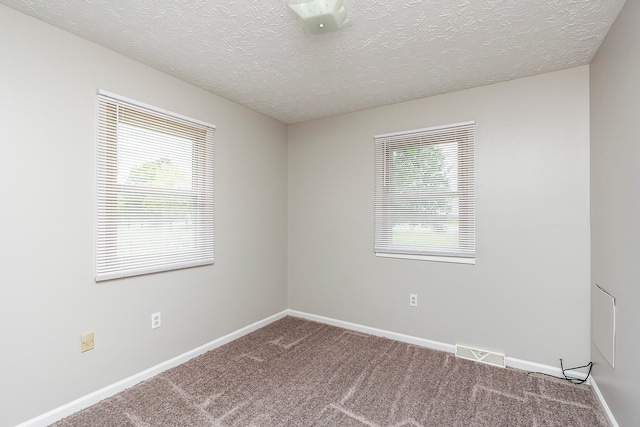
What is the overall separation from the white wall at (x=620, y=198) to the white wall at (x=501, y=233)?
195 millimetres

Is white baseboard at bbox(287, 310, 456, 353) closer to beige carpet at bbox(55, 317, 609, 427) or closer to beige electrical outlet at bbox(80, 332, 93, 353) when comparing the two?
beige carpet at bbox(55, 317, 609, 427)

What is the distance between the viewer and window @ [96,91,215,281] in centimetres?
217

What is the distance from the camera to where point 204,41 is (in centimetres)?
205

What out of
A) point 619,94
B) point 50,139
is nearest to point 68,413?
point 50,139

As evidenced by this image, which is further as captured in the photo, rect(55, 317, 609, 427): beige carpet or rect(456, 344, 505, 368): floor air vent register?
rect(456, 344, 505, 368): floor air vent register

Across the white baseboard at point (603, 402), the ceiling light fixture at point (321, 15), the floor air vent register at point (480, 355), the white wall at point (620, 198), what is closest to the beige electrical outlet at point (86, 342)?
the ceiling light fixture at point (321, 15)

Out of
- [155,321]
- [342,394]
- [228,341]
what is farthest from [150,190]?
[342,394]

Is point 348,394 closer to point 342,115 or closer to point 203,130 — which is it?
point 203,130

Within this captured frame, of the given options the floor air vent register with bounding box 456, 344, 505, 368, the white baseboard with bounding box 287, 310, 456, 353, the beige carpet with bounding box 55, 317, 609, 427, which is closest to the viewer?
the beige carpet with bounding box 55, 317, 609, 427

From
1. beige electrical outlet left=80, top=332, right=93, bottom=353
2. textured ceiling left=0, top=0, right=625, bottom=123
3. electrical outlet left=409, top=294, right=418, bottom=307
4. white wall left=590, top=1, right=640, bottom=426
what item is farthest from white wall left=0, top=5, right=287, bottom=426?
white wall left=590, top=1, right=640, bottom=426

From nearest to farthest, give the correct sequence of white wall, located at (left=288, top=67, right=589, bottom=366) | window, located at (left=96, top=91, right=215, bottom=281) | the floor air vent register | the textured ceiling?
the textured ceiling
window, located at (left=96, top=91, right=215, bottom=281)
white wall, located at (left=288, top=67, right=589, bottom=366)
the floor air vent register

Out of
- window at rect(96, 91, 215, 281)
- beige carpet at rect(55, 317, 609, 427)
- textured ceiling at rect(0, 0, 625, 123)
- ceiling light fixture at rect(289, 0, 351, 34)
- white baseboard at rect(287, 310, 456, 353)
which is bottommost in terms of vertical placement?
beige carpet at rect(55, 317, 609, 427)

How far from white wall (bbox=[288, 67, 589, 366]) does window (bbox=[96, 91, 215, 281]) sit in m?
1.49

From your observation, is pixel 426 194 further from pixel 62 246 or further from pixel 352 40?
pixel 62 246
